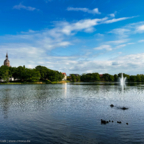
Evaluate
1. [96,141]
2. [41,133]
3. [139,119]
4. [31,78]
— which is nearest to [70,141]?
[96,141]

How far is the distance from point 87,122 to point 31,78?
13164 centimetres

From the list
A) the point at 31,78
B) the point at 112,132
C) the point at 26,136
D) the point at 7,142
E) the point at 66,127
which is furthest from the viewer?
the point at 31,78

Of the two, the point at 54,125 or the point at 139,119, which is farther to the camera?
the point at 139,119

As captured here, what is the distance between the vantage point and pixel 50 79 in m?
166

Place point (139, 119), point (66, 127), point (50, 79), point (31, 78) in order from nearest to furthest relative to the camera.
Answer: point (66, 127)
point (139, 119)
point (31, 78)
point (50, 79)

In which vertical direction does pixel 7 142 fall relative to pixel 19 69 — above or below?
below

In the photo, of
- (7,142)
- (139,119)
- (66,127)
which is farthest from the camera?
(139,119)

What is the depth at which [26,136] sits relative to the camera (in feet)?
44.2

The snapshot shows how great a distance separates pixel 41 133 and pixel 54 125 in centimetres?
255

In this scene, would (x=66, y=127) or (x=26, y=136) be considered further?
(x=66, y=127)

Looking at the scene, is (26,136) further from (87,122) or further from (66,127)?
(87,122)

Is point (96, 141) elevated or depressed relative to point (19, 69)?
depressed

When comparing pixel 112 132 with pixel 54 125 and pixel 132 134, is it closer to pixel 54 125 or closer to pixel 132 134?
pixel 132 134

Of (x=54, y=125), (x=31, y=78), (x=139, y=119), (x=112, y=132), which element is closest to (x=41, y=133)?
(x=54, y=125)
